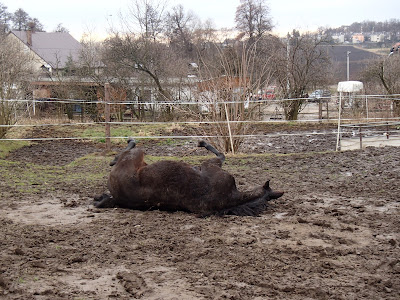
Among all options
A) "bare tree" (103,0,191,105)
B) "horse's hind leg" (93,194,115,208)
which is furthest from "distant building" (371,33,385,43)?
"horse's hind leg" (93,194,115,208)

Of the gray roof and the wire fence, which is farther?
the gray roof

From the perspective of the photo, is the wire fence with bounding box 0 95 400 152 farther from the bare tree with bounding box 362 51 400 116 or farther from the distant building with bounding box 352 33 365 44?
the distant building with bounding box 352 33 365 44

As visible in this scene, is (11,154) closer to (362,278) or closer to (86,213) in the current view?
(86,213)

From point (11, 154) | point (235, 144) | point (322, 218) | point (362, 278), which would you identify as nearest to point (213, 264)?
point (362, 278)

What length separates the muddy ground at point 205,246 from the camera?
312 cm

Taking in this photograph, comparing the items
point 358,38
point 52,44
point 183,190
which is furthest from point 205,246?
point 358,38

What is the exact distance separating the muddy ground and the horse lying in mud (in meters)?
0.14

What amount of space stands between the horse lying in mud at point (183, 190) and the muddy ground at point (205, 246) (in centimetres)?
14

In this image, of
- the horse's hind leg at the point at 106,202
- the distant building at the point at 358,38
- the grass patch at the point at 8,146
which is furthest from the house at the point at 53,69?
the distant building at the point at 358,38

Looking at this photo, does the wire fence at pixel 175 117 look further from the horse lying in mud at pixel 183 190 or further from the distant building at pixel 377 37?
the distant building at pixel 377 37

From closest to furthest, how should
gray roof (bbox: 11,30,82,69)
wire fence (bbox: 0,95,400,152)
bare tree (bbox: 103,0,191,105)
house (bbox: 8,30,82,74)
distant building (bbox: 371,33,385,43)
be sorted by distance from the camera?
wire fence (bbox: 0,95,400,152), bare tree (bbox: 103,0,191,105), house (bbox: 8,30,82,74), gray roof (bbox: 11,30,82,69), distant building (bbox: 371,33,385,43)

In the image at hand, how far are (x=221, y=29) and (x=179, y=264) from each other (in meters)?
33.1

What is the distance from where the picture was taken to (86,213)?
5230 millimetres

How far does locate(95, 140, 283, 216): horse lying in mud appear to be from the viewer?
16.4 feet
